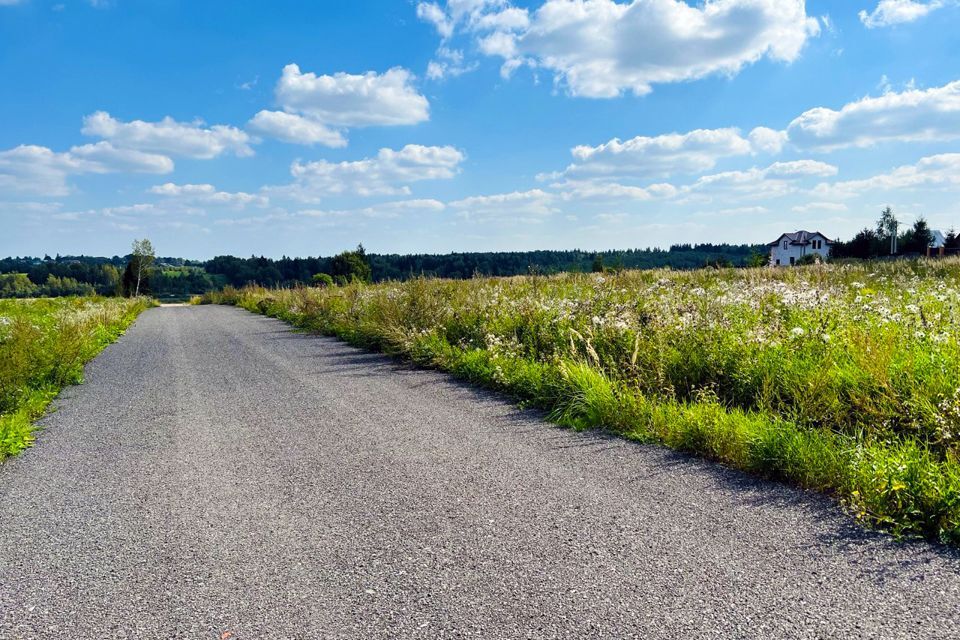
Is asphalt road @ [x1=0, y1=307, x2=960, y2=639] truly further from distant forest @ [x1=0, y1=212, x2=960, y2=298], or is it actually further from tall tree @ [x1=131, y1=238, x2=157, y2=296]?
tall tree @ [x1=131, y1=238, x2=157, y2=296]

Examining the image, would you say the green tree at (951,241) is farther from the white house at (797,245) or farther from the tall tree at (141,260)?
the tall tree at (141,260)

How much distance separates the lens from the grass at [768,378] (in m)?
3.89

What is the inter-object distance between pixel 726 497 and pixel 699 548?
2.72 feet

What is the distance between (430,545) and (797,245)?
96.9 metres

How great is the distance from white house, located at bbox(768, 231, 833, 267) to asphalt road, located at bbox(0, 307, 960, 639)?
291ft

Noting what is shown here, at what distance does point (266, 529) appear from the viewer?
12.0 feet

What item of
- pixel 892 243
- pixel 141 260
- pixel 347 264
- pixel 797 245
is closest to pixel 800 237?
pixel 797 245

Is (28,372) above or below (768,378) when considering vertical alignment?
below

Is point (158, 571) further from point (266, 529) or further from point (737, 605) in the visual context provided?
point (737, 605)

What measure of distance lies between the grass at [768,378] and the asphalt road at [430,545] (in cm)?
34

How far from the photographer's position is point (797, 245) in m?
86.8

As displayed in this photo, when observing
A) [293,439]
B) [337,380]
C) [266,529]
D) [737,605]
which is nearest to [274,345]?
[337,380]

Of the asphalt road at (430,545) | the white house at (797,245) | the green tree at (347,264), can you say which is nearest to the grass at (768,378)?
the asphalt road at (430,545)

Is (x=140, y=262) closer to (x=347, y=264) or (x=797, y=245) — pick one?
(x=347, y=264)
